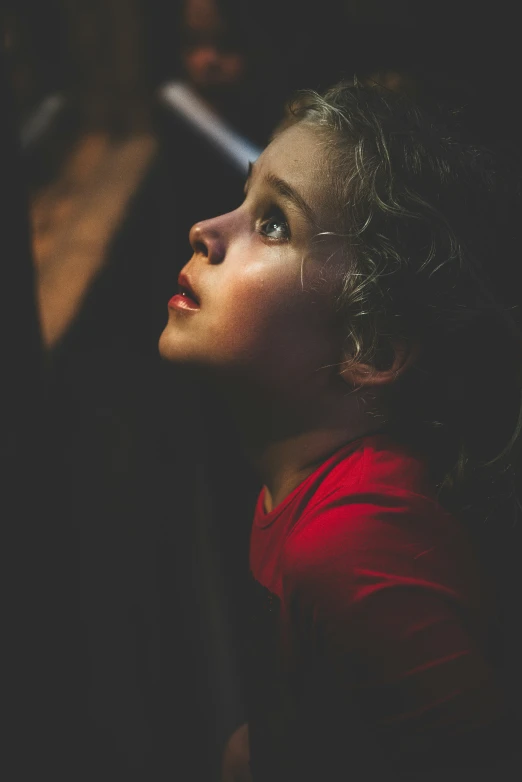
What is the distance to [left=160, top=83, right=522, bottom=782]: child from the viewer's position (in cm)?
55

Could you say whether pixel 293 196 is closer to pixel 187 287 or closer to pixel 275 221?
pixel 275 221

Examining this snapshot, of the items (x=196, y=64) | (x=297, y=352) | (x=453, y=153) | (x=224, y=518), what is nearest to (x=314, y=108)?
(x=453, y=153)

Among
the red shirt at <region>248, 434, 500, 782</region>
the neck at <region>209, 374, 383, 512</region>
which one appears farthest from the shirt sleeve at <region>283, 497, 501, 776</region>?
the neck at <region>209, 374, 383, 512</region>

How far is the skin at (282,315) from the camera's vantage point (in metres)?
0.63

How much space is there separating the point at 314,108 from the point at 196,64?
91cm

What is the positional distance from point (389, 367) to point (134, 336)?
965 mm

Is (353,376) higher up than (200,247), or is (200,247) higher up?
(200,247)

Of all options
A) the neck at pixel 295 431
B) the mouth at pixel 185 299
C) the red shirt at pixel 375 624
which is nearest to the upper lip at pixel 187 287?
the mouth at pixel 185 299

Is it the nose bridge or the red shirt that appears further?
the nose bridge

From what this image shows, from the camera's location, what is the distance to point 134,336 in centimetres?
152

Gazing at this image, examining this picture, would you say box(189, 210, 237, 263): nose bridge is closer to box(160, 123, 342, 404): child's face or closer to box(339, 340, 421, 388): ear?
box(160, 123, 342, 404): child's face

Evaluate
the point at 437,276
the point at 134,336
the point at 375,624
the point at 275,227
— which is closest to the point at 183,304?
the point at 275,227

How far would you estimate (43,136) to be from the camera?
1283 millimetres

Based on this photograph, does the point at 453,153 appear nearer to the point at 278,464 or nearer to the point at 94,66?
the point at 278,464
